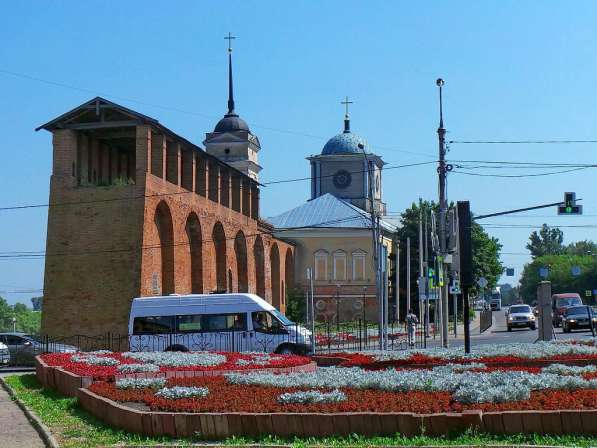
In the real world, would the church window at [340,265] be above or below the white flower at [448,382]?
above

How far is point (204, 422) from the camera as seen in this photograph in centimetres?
1109

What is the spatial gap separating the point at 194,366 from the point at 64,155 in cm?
2878

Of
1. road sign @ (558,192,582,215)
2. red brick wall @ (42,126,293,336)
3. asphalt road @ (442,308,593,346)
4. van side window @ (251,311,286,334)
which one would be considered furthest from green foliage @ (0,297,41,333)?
road sign @ (558,192,582,215)

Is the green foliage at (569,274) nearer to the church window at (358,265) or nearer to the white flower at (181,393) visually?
the church window at (358,265)

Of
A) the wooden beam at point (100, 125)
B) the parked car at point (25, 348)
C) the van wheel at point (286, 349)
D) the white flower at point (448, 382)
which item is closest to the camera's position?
the white flower at point (448, 382)

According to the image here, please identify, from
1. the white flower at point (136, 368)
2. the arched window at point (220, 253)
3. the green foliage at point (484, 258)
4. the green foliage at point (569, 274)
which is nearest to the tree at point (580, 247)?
the green foliage at point (569, 274)

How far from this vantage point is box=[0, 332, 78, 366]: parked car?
36.4m

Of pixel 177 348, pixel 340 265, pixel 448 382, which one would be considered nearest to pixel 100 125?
pixel 177 348

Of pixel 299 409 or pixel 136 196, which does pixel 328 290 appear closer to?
pixel 136 196

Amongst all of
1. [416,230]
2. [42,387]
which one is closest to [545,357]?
[42,387]

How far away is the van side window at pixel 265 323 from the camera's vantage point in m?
32.7

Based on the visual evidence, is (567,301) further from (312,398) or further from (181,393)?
(312,398)

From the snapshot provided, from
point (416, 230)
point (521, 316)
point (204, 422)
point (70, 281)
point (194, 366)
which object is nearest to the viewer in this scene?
point (204, 422)

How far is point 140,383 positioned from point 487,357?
984 cm
